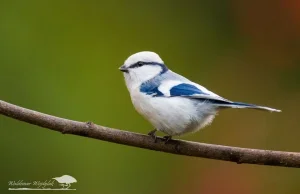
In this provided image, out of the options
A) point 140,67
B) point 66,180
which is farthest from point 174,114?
point 66,180

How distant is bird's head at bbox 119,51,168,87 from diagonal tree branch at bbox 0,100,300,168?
218 mm

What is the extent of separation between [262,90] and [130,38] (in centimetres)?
73

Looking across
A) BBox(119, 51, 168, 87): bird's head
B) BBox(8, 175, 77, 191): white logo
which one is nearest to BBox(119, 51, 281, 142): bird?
BBox(119, 51, 168, 87): bird's head

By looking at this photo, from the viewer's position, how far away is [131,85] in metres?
1.89

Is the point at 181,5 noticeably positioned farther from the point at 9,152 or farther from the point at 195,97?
the point at 195,97

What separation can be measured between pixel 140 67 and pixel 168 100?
15 centimetres

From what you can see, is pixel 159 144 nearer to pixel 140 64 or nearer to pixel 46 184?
pixel 140 64

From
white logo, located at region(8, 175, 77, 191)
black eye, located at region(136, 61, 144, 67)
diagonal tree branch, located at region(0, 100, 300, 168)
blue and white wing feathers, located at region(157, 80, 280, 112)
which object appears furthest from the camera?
white logo, located at region(8, 175, 77, 191)

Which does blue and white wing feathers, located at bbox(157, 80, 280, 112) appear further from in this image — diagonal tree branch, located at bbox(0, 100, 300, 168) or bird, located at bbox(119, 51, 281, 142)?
diagonal tree branch, located at bbox(0, 100, 300, 168)

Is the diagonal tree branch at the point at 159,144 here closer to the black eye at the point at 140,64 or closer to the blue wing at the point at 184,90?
the blue wing at the point at 184,90

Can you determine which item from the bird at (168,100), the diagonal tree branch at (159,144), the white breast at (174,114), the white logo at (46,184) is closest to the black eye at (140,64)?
the bird at (168,100)

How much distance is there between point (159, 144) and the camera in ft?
5.75

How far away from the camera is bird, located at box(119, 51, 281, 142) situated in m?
1.77

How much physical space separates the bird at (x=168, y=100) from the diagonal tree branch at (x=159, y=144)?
0.05 meters
